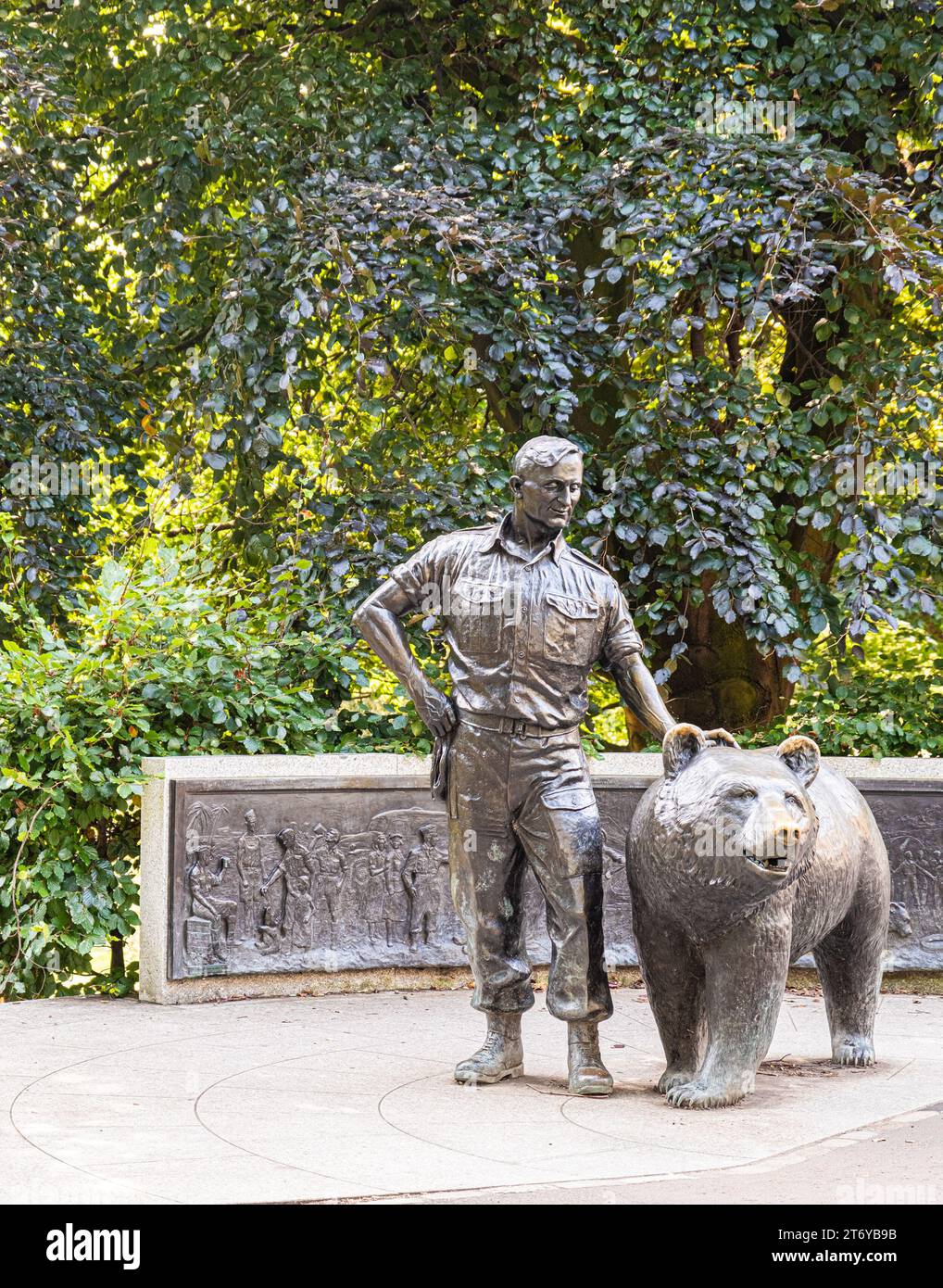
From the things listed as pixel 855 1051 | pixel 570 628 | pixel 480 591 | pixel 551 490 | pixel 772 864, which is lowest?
pixel 855 1051

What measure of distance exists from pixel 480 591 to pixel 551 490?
471mm

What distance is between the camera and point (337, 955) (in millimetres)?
8312

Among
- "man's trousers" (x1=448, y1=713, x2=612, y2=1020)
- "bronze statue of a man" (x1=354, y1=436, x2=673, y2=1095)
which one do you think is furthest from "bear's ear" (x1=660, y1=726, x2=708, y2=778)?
"man's trousers" (x1=448, y1=713, x2=612, y2=1020)

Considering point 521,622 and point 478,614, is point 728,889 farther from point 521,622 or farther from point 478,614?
point 478,614

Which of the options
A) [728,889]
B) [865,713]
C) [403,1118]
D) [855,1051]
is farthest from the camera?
[865,713]

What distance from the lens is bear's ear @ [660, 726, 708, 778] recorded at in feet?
17.9

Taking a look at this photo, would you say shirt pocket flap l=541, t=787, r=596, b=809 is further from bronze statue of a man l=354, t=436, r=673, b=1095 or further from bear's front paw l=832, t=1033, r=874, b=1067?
bear's front paw l=832, t=1033, r=874, b=1067

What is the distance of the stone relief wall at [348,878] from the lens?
7984mm

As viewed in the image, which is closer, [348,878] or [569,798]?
[569,798]

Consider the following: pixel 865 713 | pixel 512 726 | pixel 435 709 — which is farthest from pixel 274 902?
pixel 865 713

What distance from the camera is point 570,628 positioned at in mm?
5738

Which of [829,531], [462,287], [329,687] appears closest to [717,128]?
[462,287]

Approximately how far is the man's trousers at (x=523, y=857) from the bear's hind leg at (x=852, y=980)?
3.80 feet

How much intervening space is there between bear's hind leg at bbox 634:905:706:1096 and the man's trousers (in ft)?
0.59
